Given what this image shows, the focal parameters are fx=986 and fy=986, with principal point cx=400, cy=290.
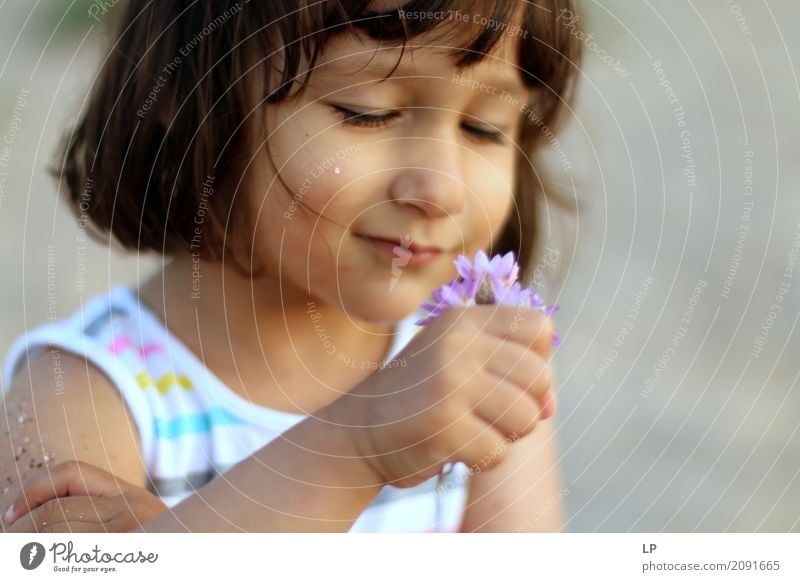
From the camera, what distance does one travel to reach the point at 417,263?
0.59 metres

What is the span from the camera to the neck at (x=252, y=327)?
613mm

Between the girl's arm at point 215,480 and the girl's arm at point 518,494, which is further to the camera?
the girl's arm at point 518,494

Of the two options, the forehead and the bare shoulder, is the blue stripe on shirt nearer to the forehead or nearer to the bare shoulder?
the bare shoulder

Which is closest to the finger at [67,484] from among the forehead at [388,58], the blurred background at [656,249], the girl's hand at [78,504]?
the girl's hand at [78,504]

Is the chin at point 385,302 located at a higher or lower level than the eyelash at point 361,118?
lower

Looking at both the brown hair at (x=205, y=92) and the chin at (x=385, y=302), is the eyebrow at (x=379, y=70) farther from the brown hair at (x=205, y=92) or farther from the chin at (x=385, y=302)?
the chin at (x=385, y=302)

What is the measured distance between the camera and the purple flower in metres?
0.50

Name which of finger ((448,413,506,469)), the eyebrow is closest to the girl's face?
the eyebrow

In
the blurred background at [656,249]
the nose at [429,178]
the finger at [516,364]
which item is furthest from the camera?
the blurred background at [656,249]

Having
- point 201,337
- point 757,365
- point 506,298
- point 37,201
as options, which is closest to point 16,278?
point 37,201

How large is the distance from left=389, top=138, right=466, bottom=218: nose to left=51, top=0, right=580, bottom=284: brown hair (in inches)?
2.0

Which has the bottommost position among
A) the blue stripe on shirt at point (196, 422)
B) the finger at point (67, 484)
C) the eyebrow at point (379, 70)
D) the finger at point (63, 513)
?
the finger at point (63, 513)

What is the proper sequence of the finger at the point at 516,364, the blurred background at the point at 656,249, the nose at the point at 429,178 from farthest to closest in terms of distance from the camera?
the blurred background at the point at 656,249
the nose at the point at 429,178
the finger at the point at 516,364
